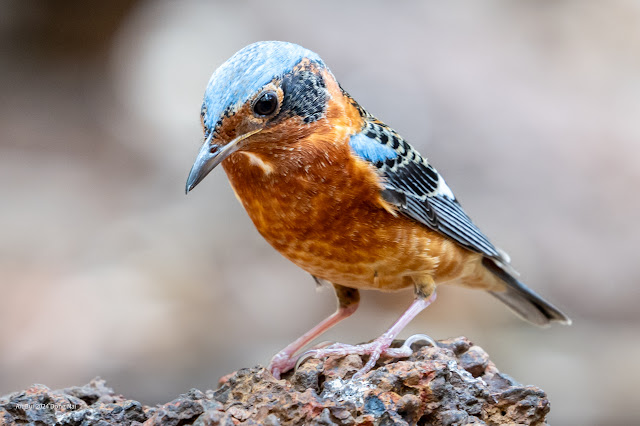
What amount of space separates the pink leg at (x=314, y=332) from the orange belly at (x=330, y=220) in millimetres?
420

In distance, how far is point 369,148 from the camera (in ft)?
13.3

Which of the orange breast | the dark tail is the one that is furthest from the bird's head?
the dark tail

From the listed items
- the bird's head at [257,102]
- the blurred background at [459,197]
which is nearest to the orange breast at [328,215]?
the bird's head at [257,102]

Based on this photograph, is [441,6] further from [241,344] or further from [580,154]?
[241,344]

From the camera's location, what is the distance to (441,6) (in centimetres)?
1048

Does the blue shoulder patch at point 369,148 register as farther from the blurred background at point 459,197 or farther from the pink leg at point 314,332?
the blurred background at point 459,197

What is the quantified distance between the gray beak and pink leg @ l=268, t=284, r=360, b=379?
121 centimetres

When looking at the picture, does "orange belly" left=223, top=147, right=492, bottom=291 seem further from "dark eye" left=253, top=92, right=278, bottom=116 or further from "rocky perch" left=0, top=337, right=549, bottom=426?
"rocky perch" left=0, top=337, right=549, bottom=426

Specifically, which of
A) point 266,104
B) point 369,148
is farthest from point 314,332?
point 266,104

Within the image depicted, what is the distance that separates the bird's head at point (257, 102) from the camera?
3.33 meters

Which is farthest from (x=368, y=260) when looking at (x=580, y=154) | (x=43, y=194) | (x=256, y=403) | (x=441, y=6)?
(x=43, y=194)

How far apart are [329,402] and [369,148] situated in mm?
1513

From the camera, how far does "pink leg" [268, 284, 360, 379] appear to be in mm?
4102

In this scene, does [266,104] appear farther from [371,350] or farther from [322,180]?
[371,350]
